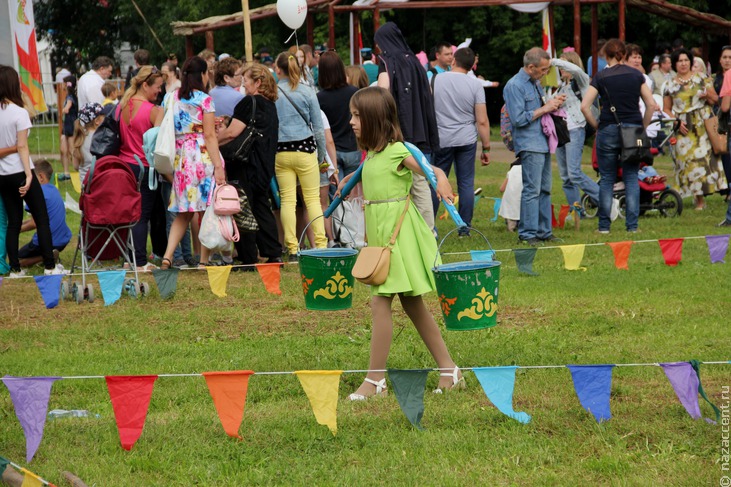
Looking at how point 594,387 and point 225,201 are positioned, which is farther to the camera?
point 225,201

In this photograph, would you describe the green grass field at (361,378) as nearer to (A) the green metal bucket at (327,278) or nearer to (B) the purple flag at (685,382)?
(B) the purple flag at (685,382)

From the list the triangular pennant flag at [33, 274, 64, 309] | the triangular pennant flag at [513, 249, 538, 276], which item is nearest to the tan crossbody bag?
the triangular pennant flag at [33, 274, 64, 309]

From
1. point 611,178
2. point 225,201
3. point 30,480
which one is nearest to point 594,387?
point 30,480

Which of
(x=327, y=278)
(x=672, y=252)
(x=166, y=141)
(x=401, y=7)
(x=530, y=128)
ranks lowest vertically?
(x=672, y=252)

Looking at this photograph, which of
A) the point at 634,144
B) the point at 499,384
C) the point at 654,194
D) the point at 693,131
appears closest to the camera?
the point at 499,384

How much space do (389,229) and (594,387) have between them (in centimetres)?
140

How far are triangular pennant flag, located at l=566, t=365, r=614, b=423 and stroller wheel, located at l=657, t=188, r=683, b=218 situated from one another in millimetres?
8677

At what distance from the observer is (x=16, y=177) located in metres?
9.83

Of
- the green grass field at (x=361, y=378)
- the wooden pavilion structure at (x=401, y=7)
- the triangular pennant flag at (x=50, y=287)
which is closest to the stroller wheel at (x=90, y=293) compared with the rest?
the green grass field at (x=361, y=378)

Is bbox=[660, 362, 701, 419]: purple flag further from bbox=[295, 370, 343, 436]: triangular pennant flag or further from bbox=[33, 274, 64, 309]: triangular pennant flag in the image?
bbox=[33, 274, 64, 309]: triangular pennant flag

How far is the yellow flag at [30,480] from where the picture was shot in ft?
14.4

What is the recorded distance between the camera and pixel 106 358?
6.95 metres

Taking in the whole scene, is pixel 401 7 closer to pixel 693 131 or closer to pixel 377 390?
pixel 693 131

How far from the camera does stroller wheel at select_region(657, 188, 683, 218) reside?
13445mm
